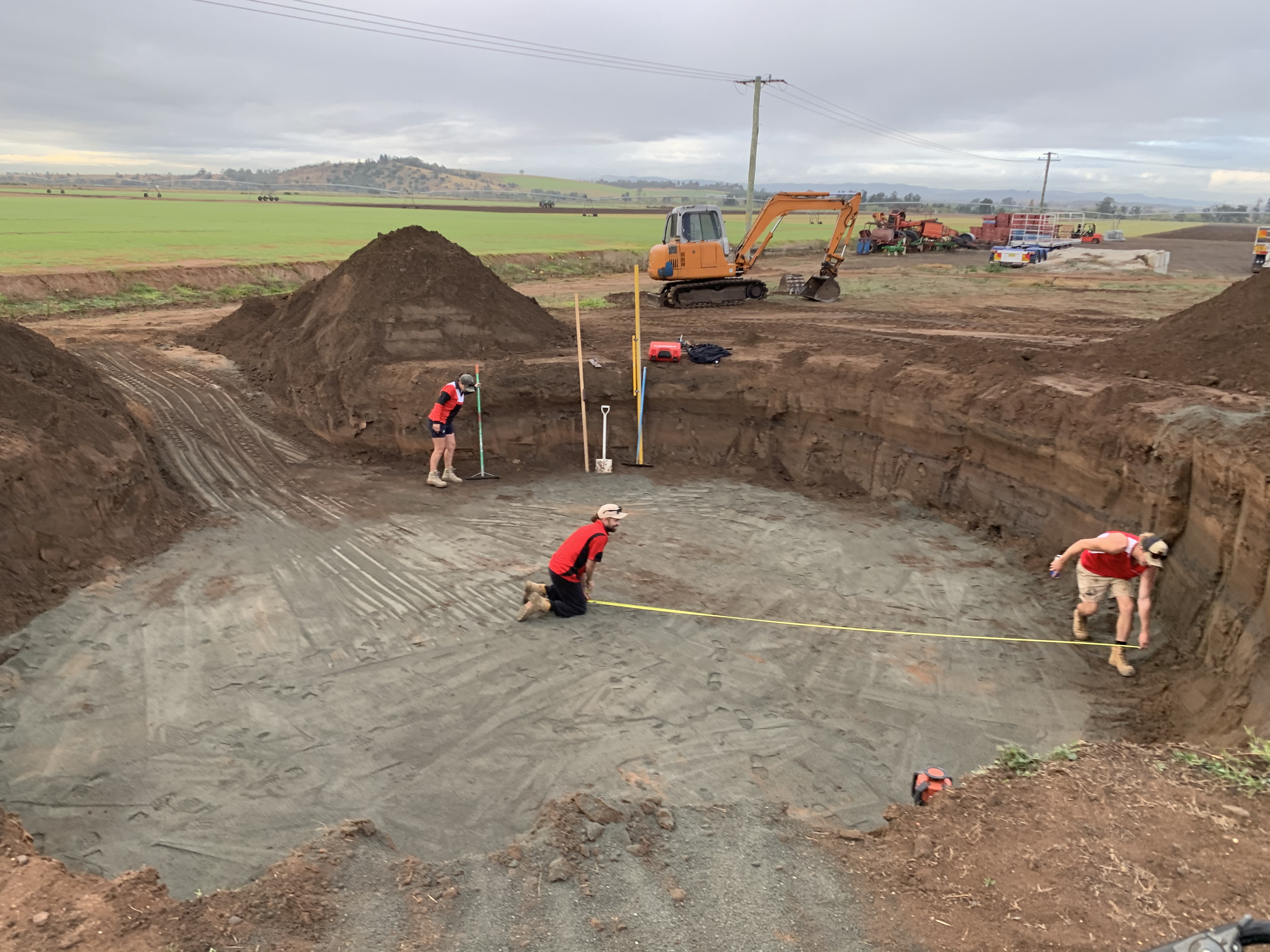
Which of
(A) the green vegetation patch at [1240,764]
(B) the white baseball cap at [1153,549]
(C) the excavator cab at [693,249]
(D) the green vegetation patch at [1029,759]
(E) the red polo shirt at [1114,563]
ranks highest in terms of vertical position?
(C) the excavator cab at [693,249]

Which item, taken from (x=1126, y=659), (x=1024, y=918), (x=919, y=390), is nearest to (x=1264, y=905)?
(x=1024, y=918)

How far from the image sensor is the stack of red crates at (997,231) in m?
46.8

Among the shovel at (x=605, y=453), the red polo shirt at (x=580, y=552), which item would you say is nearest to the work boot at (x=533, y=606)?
the red polo shirt at (x=580, y=552)

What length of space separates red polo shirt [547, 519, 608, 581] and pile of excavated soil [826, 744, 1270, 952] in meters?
3.75

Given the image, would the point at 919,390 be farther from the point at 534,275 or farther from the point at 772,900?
the point at 534,275

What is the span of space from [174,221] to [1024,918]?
2198 inches

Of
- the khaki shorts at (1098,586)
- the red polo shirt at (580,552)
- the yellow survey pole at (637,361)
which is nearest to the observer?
the khaki shorts at (1098,586)

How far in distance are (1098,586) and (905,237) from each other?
38972 mm

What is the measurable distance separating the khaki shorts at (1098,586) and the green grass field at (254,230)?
29.0 metres

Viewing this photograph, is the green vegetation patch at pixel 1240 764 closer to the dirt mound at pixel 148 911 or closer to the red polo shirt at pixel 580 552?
the red polo shirt at pixel 580 552

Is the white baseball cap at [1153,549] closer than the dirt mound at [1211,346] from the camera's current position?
Yes

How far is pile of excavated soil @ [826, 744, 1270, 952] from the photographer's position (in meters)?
3.96

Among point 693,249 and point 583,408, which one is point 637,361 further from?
point 693,249

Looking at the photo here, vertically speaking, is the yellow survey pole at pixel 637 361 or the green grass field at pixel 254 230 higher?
the green grass field at pixel 254 230
